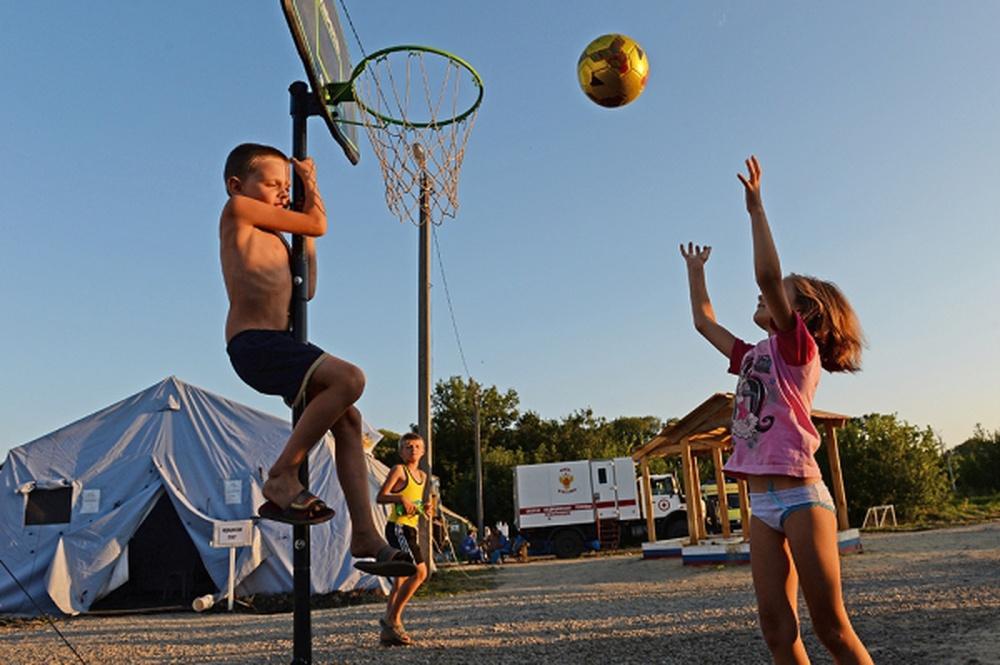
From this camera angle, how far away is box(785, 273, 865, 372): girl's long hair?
341 centimetres

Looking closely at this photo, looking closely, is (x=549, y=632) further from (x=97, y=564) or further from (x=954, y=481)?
(x=954, y=481)

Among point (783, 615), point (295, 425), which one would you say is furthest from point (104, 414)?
point (783, 615)

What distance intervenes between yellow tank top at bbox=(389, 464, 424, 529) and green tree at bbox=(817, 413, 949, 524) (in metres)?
27.2

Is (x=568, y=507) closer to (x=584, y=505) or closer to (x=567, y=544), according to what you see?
(x=584, y=505)

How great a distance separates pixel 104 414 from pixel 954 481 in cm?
4022

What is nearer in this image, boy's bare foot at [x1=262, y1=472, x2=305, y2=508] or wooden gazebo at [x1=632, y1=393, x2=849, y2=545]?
boy's bare foot at [x1=262, y1=472, x2=305, y2=508]

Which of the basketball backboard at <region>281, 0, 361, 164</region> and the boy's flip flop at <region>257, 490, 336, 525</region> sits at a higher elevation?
the basketball backboard at <region>281, 0, 361, 164</region>

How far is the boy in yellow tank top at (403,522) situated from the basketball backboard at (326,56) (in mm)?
3032

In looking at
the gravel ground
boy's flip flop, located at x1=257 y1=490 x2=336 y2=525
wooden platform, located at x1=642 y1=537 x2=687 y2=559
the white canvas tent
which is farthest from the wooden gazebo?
boy's flip flop, located at x1=257 y1=490 x2=336 y2=525

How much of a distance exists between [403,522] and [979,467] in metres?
39.6

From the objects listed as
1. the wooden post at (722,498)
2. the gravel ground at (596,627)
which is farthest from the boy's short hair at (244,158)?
the wooden post at (722,498)

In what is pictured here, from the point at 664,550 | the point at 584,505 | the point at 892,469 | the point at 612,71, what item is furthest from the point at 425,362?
the point at 892,469

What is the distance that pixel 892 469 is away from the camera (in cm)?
3048

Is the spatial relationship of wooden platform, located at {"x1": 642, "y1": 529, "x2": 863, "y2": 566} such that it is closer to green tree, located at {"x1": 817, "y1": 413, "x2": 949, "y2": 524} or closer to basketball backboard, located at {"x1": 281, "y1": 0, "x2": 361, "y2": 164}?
basketball backboard, located at {"x1": 281, "y1": 0, "x2": 361, "y2": 164}
